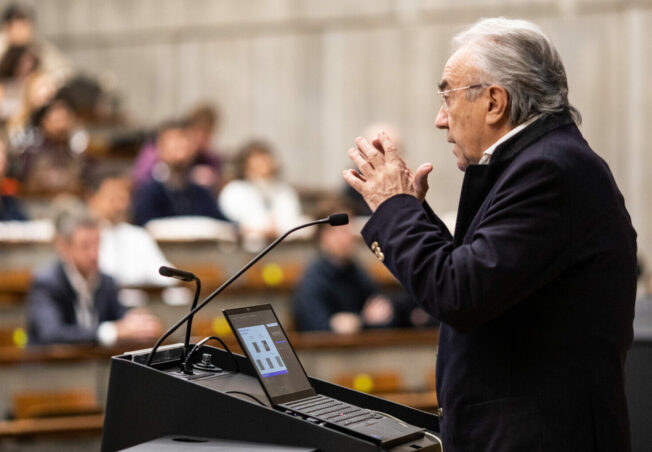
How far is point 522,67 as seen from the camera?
133 centimetres

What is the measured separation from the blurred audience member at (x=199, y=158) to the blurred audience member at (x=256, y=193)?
0.14 meters

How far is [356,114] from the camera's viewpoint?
6867mm

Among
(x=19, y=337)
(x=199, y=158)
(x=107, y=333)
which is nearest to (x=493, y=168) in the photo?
(x=107, y=333)

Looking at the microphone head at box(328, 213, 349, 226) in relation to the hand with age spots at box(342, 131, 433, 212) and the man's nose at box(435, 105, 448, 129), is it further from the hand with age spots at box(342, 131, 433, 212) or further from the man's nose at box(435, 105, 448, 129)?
the man's nose at box(435, 105, 448, 129)

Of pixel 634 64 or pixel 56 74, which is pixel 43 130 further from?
pixel 634 64

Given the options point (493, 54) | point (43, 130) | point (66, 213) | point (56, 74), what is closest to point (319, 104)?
point (56, 74)

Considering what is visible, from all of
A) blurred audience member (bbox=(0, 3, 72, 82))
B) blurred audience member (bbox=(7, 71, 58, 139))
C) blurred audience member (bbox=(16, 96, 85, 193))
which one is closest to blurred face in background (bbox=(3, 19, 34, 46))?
blurred audience member (bbox=(0, 3, 72, 82))

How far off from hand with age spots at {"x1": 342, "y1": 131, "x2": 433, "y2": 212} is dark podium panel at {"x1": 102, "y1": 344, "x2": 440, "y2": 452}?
0.95 feet

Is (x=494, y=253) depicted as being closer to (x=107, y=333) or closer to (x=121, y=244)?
(x=107, y=333)

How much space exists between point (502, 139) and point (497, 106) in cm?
5

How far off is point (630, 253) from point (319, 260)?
9.48 feet

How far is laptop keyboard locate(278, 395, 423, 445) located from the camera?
47.3 inches

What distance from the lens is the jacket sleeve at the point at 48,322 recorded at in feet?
11.3

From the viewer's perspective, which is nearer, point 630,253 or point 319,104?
point 630,253
